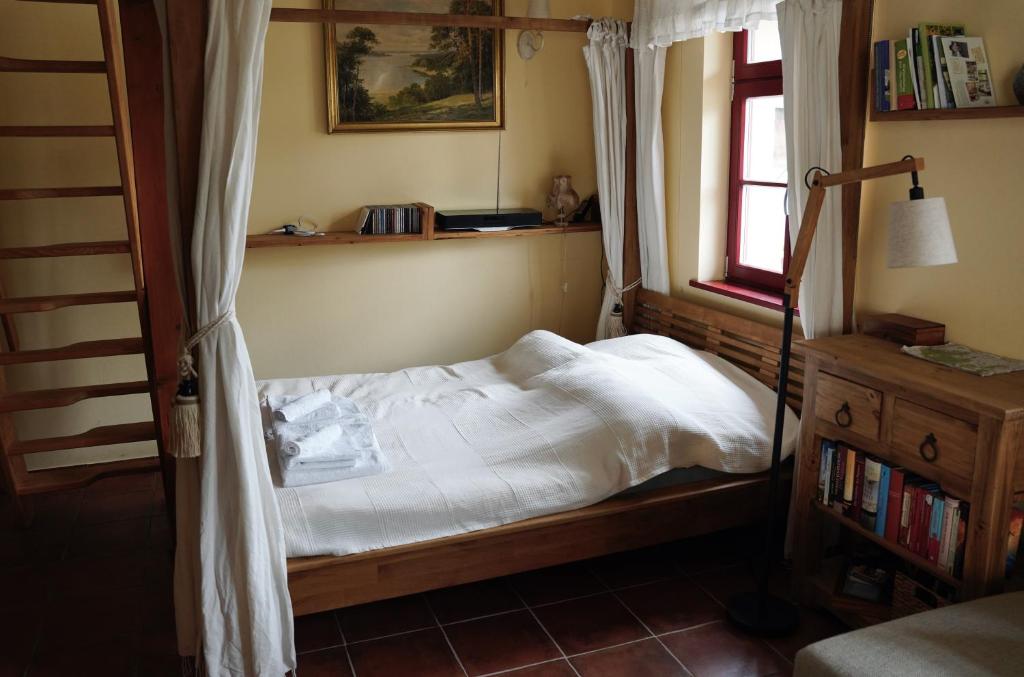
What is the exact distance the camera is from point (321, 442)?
9.89 feet

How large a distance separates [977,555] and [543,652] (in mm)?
1321

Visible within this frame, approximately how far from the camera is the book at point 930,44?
2.72m

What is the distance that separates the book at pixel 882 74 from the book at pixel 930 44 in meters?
0.16

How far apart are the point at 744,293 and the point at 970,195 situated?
4.10ft

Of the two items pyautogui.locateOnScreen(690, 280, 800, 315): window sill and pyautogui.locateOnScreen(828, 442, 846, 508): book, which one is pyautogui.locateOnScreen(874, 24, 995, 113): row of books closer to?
pyautogui.locateOnScreen(690, 280, 800, 315): window sill

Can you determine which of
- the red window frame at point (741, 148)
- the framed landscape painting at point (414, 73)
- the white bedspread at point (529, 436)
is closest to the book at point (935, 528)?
the white bedspread at point (529, 436)

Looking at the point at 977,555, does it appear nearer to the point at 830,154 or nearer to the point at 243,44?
the point at 830,154

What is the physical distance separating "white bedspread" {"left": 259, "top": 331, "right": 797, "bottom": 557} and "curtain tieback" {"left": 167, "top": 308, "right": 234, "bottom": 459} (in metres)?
0.47

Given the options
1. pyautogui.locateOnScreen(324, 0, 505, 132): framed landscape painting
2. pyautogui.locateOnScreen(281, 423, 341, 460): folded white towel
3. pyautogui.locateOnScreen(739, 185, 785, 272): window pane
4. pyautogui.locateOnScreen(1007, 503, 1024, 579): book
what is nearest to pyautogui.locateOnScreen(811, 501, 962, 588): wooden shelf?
pyautogui.locateOnScreen(1007, 503, 1024, 579): book

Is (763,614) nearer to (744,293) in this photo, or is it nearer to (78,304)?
(744,293)

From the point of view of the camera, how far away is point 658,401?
10.7ft

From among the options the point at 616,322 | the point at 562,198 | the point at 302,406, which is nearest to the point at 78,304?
the point at 302,406

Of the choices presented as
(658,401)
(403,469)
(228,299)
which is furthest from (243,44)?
(658,401)

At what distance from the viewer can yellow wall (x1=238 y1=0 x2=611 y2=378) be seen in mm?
4316
